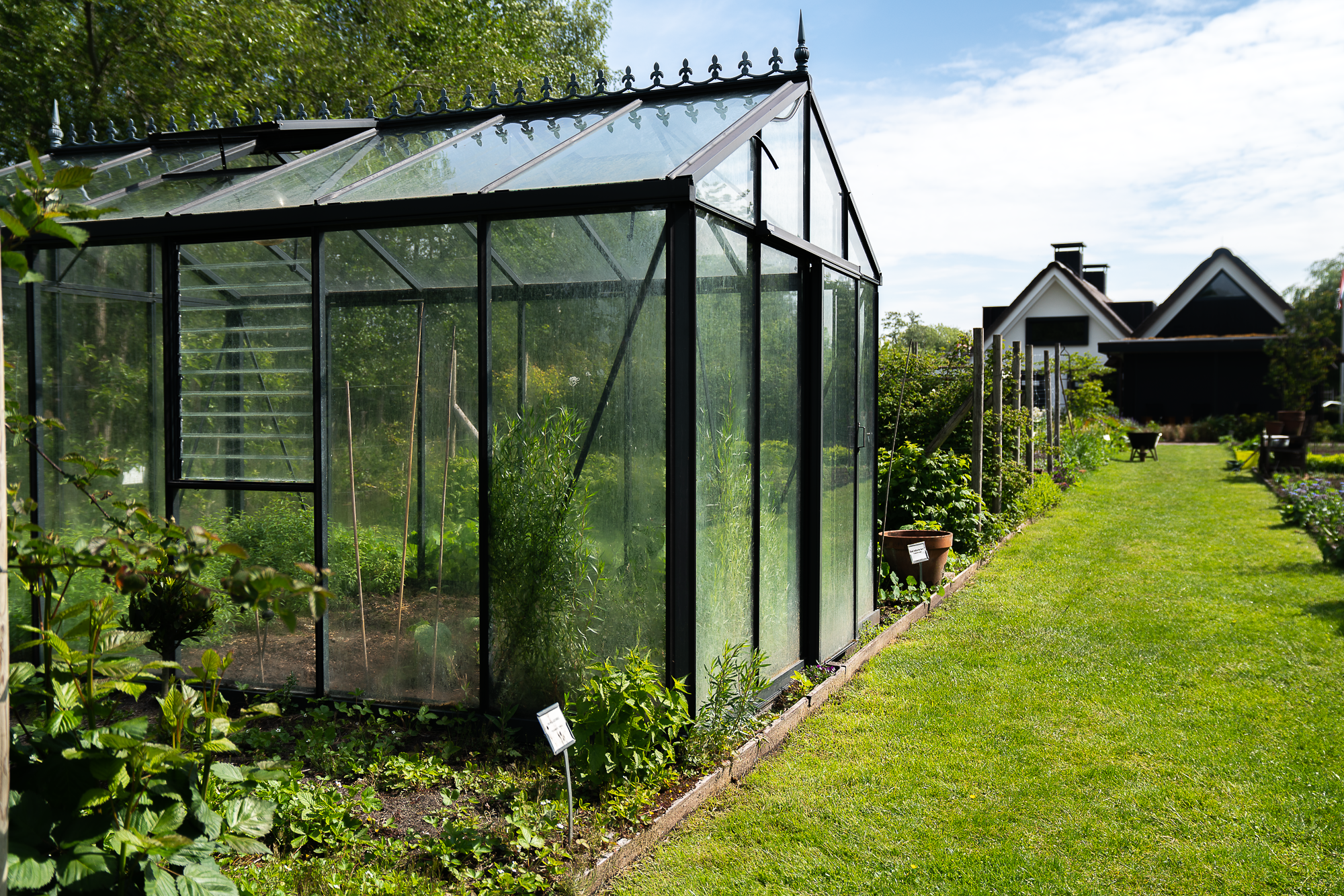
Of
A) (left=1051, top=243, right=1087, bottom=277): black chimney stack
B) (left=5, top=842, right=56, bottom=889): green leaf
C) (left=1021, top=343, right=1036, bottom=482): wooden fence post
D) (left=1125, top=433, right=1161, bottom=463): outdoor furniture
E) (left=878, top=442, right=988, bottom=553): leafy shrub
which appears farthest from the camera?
(left=1051, top=243, right=1087, bottom=277): black chimney stack

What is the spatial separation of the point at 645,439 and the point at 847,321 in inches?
103

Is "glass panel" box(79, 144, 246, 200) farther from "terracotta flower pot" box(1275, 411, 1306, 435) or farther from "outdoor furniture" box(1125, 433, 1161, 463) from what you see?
"outdoor furniture" box(1125, 433, 1161, 463)

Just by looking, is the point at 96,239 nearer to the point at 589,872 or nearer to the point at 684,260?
the point at 684,260

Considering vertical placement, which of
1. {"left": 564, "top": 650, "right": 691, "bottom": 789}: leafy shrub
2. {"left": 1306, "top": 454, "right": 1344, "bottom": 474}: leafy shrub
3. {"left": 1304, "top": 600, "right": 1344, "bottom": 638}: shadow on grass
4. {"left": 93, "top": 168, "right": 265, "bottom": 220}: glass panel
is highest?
{"left": 93, "top": 168, "right": 265, "bottom": 220}: glass panel

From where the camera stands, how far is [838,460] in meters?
6.32

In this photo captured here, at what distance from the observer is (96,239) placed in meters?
5.45

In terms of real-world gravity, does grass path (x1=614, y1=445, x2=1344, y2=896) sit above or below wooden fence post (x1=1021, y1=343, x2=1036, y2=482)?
below

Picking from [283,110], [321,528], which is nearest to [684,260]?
[321,528]

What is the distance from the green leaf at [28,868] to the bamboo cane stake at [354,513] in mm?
2755

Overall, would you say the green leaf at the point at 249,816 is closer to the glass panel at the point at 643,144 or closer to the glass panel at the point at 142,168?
the glass panel at the point at 643,144

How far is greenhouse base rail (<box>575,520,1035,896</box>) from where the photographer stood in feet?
11.2

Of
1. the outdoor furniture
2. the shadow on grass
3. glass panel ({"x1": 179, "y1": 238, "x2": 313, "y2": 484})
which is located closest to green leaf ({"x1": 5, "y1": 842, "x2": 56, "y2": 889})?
glass panel ({"x1": 179, "y1": 238, "x2": 313, "y2": 484})

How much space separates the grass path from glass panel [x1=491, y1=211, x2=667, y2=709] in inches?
42.6

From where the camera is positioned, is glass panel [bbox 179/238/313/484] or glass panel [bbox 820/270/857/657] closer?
glass panel [bbox 179/238/313/484]
